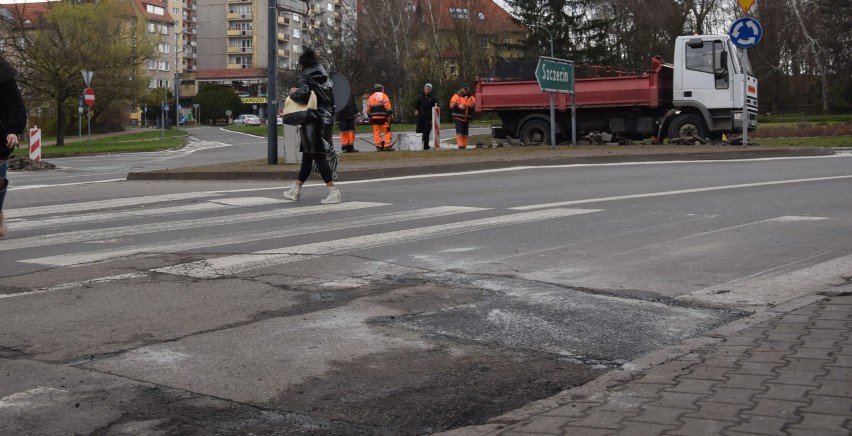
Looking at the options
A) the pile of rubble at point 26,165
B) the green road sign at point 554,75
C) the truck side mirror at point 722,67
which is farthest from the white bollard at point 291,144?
the truck side mirror at point 722,67

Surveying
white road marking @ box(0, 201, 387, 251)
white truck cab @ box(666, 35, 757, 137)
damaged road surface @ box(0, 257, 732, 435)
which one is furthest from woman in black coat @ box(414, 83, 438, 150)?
damaged road surface @ box(0, 257, 732, 435)

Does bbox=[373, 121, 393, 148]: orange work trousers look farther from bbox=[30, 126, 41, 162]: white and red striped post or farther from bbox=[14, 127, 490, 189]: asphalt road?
bbox=[30, 126, 41, 162]: white and red striped post

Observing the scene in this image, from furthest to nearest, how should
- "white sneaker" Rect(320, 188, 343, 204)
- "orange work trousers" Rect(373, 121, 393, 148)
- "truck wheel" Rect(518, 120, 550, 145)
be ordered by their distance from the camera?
"truck wheel" Rect(518, 120, 550, 145)
"orange work trousers" Rect(373, 121, 393, 148)
"white sneaker" Rect(320, 188, 343, 204)

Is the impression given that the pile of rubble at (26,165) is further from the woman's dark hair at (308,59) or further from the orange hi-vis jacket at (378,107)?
the woman's dark hair at (308,59)

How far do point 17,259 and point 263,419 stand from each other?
4941mm

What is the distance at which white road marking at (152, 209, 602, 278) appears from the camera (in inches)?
311

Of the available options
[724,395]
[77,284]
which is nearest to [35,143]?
[77,284]

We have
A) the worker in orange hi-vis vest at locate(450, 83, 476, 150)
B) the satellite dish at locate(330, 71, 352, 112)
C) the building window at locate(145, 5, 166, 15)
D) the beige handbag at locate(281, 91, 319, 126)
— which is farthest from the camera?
the building window at locate(145, 5, 166, 15)

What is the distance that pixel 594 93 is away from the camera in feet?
89.8

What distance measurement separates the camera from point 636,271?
7.71m

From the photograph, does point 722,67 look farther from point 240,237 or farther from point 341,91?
point 240,237

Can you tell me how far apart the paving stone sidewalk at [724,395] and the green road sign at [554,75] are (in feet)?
59.9

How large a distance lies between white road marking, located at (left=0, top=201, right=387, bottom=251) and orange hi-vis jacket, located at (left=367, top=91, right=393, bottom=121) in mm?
14003

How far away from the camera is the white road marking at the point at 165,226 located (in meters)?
9.52
